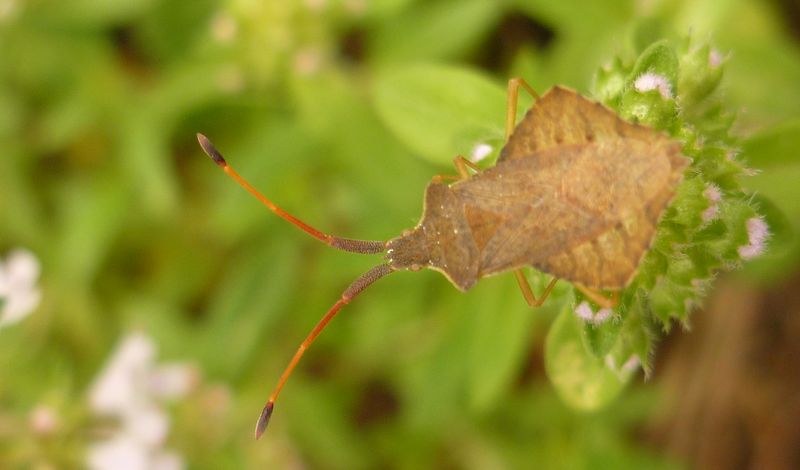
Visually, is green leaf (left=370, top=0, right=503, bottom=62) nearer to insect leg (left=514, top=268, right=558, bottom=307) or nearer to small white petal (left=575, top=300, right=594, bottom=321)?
insect leg (left=514, top=268, right=558, bottom=307)

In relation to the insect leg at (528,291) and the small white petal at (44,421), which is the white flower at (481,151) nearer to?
the insect leg at (528,291)

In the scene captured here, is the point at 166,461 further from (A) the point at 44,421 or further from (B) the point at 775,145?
(B) the point at 775,145

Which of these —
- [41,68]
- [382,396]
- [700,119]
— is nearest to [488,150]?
[700,119]

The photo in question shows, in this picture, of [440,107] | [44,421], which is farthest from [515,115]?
[44,421]

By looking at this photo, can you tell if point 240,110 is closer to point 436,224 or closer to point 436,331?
point 436,331

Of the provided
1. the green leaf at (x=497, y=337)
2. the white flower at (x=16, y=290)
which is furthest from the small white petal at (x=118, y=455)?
the green leaf at (x=497, y=337)

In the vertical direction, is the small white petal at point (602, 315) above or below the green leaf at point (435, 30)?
below

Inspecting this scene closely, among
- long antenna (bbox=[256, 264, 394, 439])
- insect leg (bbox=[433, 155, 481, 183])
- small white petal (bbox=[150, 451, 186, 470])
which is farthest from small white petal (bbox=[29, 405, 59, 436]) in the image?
insect leg (bbox=[433, 155, 481, 183])
